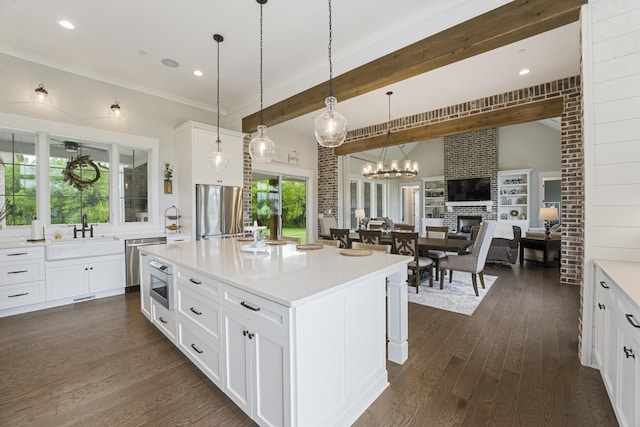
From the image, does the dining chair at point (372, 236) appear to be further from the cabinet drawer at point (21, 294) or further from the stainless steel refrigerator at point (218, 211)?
the cabinet drawer at point (21, 294)

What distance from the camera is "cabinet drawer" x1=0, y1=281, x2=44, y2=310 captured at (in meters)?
3.17

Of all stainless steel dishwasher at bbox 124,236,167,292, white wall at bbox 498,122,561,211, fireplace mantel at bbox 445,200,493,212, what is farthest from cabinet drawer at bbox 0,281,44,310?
white wall at bbox 498,122,561,211

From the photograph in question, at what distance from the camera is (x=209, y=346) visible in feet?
6.10

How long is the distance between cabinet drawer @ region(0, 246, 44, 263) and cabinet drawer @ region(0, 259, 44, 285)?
0.04 meters

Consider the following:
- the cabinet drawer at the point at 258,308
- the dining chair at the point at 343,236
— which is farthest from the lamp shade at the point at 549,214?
the cabinet drawer at the point at 258,308

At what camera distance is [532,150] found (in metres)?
8.73

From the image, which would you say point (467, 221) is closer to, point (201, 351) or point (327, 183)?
point (327, 183)

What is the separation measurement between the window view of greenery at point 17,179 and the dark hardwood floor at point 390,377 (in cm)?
144

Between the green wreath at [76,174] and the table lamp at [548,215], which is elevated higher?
the green wreath at [76,174]

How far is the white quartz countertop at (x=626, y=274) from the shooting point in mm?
1301

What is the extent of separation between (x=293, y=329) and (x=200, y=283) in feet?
3.29

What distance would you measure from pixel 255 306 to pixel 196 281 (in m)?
0.78

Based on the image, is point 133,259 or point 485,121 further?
point 485,121

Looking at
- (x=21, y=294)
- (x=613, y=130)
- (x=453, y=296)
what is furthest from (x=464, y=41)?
(x=21, y=294)
